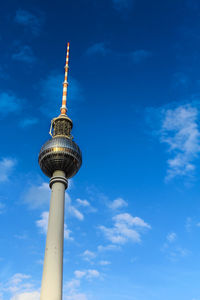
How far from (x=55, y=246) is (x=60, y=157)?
65.8ft

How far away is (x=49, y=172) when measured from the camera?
7575 cm

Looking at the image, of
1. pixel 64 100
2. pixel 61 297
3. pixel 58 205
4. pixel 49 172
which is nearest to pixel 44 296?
pixel 61 297

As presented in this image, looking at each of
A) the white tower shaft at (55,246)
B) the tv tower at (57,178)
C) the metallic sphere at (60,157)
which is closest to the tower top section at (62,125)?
the tv tower at (57,178)

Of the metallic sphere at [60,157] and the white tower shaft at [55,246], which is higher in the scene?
the metallic sphere at [60,157]

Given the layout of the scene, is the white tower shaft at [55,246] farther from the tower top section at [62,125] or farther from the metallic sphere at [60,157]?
the tower top section at [62,125]

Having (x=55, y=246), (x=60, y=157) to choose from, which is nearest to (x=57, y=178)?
(x=60, y=157)

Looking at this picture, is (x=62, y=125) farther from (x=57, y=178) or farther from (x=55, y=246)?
(x=55, y=246)

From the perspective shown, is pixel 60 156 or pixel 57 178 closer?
pixel 57 178

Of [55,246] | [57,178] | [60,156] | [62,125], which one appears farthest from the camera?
[62,125]

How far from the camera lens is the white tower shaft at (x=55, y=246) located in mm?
56781

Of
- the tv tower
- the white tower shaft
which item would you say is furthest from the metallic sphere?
the white tower shaft

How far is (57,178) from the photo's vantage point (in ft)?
235

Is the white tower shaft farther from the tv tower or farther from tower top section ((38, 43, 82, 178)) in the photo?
tower top section ((38, 43, 82, 178))

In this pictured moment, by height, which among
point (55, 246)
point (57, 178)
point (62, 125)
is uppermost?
point (62, 125)
